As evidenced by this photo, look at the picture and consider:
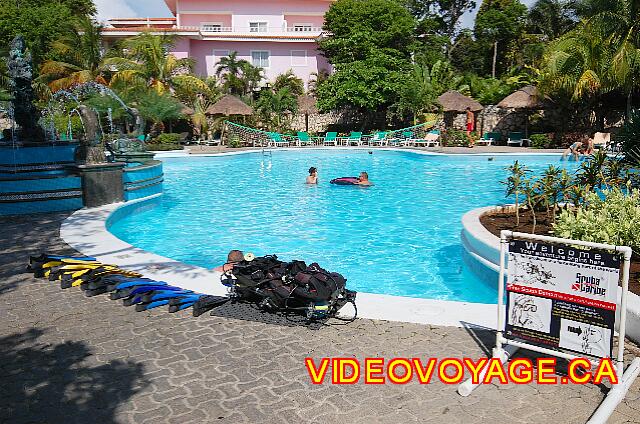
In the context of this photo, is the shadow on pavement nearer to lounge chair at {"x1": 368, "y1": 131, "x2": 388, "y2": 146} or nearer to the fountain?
the fountain

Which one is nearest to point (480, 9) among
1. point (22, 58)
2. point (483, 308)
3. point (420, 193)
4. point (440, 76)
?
point (440, 76)

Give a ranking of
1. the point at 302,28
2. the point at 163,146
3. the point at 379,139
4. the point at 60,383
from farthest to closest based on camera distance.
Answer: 1. the point at 302,28
2. the point at 379,139
3. the point at 163,146
4. the point at 60,383

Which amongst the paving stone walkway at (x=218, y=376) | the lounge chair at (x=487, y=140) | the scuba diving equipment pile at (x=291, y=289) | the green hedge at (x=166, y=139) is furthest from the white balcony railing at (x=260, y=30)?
the paving stone walkway at (x=218, y=376)

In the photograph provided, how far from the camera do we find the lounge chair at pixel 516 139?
30.4 meters

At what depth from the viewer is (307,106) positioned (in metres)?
37.1

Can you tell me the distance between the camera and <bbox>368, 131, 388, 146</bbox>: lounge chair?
33.7 metres

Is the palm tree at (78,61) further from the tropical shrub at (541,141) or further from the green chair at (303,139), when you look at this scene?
the tropical shrub at (541,141)

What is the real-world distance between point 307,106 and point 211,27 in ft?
44.2

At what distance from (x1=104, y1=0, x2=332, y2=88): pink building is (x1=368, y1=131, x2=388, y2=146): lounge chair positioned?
1202 centimetres

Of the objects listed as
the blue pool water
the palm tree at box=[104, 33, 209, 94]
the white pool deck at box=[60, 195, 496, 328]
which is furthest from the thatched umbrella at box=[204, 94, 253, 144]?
the white pool deck at box=[60, 195, 496, 328]

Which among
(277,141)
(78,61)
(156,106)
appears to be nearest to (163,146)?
(156,106)

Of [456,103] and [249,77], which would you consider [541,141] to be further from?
[249,77]

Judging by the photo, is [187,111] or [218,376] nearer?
[218,376]

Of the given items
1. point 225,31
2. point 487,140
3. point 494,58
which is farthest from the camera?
point 225,31
